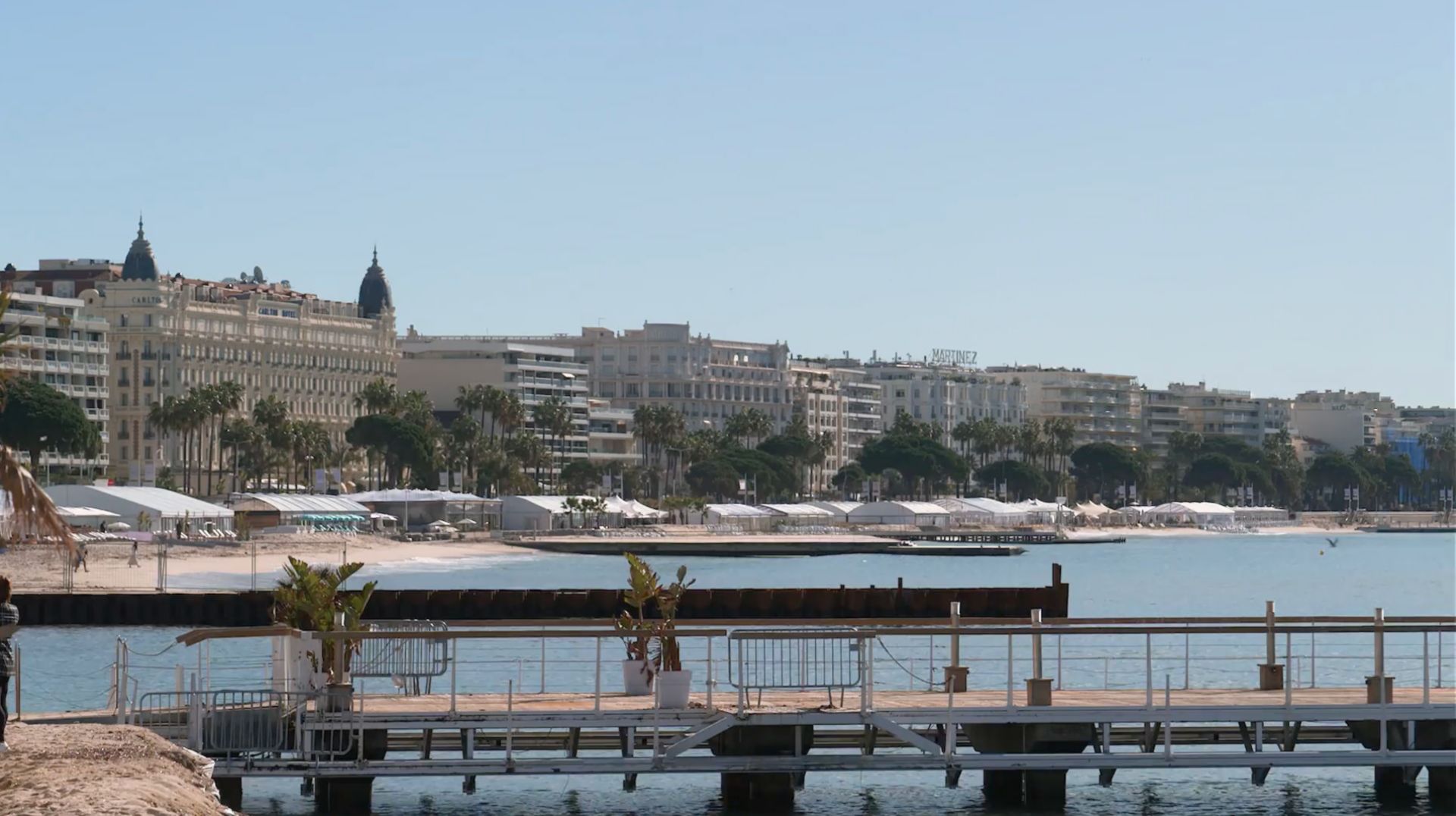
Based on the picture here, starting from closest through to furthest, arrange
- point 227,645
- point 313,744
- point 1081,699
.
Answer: point 313,744 < point 1081,699 < point 227,645

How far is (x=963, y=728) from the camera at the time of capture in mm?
27516

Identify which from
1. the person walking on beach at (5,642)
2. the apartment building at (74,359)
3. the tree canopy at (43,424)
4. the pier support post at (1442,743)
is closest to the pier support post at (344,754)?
the person walking on beach at (5,642)

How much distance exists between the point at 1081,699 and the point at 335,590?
9.34 meters

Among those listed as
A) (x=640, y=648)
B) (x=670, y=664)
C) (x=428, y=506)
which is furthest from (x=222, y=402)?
(x=670, y=664)

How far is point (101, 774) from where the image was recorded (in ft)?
66.1

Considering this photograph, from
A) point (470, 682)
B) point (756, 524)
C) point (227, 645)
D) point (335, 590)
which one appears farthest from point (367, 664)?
point (756, 524)

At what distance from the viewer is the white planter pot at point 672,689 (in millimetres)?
26688

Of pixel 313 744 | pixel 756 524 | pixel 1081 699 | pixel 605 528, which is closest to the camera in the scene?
pixel 313 744

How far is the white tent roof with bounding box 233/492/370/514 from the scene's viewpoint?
144 meters

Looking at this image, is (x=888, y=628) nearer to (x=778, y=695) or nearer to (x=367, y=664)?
(x=778, y=695)

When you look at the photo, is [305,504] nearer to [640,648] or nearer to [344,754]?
[640,648]

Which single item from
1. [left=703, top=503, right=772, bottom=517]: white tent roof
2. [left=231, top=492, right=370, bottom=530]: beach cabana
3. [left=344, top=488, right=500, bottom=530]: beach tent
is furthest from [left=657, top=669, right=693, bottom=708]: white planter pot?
[left=703, top=503, right=772, bottom=517]: white tent roof

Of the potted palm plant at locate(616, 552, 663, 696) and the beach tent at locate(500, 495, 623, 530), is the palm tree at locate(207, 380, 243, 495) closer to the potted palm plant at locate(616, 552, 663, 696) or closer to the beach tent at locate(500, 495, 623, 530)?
the beach tent at locate(500, 495, 623, 530)

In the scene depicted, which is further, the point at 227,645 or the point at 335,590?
the point at 227,645
